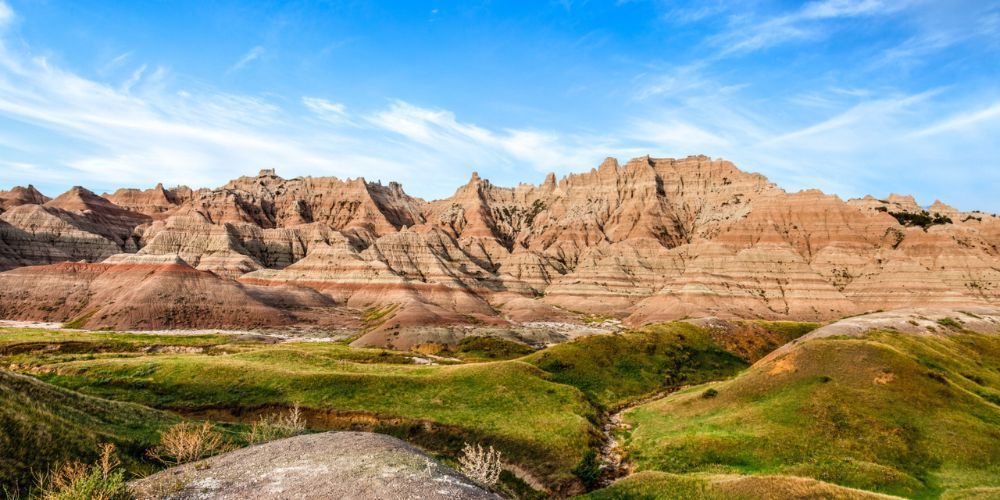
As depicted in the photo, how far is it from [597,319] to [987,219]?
15117 centimetres

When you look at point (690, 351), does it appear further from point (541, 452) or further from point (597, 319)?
point (597, 319)

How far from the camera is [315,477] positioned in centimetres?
1844

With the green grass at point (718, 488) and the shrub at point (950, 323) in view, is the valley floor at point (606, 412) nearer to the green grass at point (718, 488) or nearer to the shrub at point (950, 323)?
the green grass at point (718, 488)

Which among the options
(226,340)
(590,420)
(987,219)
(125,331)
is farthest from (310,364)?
(987,219)

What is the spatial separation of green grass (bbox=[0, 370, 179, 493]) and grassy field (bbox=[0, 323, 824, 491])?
1725mm

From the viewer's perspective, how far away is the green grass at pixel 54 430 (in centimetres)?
1898

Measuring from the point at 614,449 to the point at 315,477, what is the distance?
2917 cm

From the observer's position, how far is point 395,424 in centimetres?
4359

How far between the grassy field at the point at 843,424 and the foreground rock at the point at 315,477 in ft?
71.4

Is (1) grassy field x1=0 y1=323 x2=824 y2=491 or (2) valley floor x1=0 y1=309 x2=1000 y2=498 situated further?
(1) grassy field x1=0 y1=323 x2=824 y2=491

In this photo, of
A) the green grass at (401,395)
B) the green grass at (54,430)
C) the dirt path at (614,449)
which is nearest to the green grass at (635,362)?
the dirt path at (614,449)

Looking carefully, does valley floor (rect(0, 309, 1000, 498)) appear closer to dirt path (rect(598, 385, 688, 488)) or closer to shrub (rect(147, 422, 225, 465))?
dirt path (rect(598, 385, 688, 488))

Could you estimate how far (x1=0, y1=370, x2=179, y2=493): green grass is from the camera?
1898 cm

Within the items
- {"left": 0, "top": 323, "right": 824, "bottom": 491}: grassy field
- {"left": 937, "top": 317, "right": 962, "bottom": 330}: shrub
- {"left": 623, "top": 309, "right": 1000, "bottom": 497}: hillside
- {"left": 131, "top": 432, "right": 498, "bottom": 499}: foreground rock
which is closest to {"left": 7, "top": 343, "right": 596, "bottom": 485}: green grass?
{"left": 0, "top": 323, "right": 824, "bottom": 491}: grassy field
